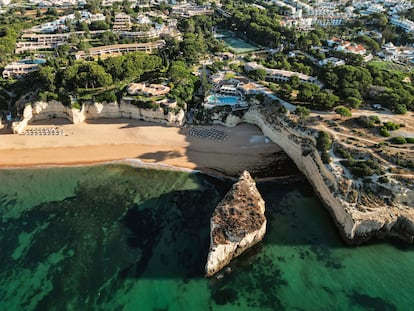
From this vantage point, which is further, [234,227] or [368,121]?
[368,121]

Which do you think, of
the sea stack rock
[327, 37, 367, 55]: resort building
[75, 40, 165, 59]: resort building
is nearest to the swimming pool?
the sea stack rock

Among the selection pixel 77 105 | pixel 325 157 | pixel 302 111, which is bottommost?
pixel 325 157

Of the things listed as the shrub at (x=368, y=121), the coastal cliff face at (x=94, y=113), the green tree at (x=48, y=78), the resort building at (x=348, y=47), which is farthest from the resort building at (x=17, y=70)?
the resort building at (x=348, y=47)

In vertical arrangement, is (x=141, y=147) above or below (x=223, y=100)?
below

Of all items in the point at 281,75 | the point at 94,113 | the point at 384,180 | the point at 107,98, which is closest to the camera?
the point at 384,180

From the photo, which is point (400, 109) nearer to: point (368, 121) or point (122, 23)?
point (368, 121)

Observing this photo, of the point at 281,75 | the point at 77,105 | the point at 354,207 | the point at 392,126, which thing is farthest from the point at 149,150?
the point at 392,126

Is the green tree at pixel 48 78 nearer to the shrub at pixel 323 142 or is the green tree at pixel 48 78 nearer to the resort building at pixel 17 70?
the resort building at pixel 17 70

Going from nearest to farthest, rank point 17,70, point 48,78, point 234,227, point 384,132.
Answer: point 234,227
point 384,132
point 48,78
point 17,70
